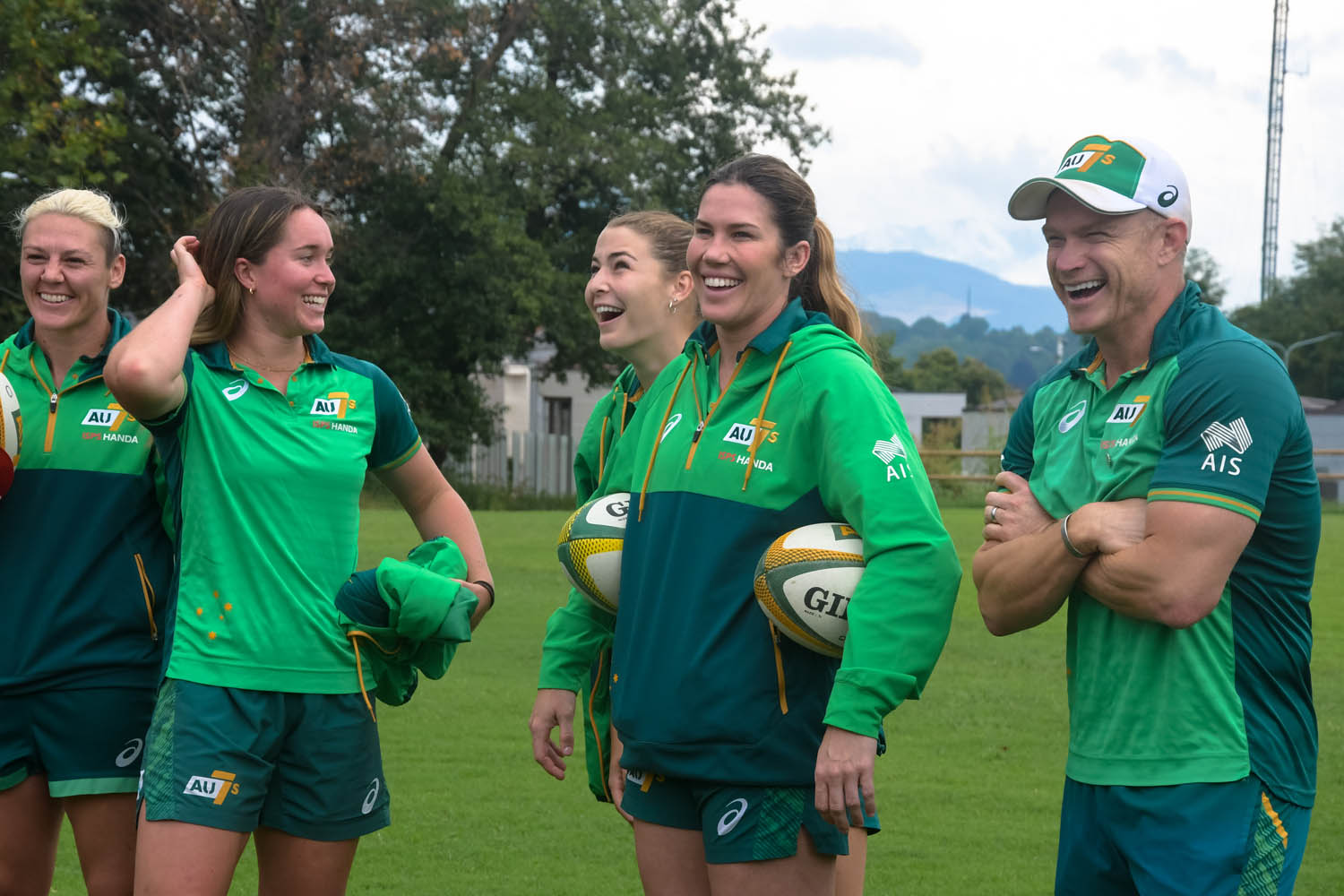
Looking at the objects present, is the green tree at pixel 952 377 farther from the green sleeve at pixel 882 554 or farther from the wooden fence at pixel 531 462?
the green sleeve at pixel 882 554

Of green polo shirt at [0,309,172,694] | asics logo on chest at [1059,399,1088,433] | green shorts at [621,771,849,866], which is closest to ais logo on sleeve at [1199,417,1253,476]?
asics logo on chest at [1059,399,1088,433]

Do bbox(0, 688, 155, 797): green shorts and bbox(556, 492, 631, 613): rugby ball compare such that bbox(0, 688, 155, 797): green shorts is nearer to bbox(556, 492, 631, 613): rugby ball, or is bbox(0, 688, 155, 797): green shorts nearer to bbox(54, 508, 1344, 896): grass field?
bbox(556, 492, 631, 613): rugby ball

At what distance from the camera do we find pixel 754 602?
3.20m

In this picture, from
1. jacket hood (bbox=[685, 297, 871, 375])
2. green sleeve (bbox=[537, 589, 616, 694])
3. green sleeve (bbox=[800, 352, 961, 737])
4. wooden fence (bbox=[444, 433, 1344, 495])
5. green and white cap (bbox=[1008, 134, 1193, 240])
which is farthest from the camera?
wooden fence (bbox=[444, 433, 1344, 495])

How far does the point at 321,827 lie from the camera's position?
151 inches

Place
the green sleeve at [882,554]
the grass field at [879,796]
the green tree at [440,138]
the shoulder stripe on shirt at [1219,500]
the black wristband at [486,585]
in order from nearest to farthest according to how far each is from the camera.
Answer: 1. the shoulder stripe on shirt at [1219,500]
2. the green sleeve at [882,554]
3. the black wristband at [486,585]
4. the grass field at [879,796]
5. the green tree at [440,138]

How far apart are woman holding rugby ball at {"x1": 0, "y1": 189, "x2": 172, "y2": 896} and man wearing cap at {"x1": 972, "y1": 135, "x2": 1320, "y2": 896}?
237 centimetres

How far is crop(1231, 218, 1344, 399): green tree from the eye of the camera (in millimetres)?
77375

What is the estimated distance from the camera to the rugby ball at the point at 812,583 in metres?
3.08

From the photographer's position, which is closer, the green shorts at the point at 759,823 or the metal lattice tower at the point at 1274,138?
the green shorts at the point at 759,823

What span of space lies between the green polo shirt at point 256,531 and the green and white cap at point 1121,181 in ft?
6.49

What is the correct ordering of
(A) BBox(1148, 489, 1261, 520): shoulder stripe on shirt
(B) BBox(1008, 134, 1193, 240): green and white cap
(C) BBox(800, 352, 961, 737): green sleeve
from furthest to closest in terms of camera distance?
(B) BBox(1008, 134, 1193, 240): green and white cap → (C) BBox(800, 352, 961, 737): green sleeve → (A) BBox(1148, 489, 1261, 520): shoulder stripe on shirt

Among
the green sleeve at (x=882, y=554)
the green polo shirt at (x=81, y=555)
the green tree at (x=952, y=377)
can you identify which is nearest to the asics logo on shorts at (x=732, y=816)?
the green sleeve at (x=882, y=554)

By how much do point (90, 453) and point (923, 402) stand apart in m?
74.7
